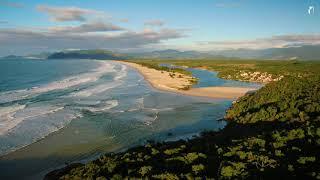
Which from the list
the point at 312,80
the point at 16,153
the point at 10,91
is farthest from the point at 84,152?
the point at 10,91

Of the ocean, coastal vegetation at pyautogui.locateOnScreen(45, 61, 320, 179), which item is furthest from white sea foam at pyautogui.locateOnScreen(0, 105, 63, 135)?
coastal vegetation at pyautogui.locateOnScreen(45, 61, 320, 179)

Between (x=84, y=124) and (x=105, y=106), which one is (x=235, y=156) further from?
(x=105, y=106)

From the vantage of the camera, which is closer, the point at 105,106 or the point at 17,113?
the point at 17,113

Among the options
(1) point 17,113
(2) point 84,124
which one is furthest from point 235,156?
(1) point 17,113

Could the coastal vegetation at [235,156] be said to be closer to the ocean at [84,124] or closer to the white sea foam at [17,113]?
the ocean at [84,124]

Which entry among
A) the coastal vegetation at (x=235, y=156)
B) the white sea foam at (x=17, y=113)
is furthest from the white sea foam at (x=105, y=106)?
the coastal vegetation at (x=235, y=156)

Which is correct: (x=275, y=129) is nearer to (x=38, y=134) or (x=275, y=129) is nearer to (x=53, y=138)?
(x=53, y=138)

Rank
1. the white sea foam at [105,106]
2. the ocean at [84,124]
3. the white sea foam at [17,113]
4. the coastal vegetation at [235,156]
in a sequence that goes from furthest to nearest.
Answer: the white sea foam at [105,106] → the white sea foam at [17,113] → the ocean at [84,124] → the coastal vegetation at [235,156]

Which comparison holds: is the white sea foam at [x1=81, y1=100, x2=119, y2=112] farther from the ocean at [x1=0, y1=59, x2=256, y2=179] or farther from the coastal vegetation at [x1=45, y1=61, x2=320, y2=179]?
the coastal vegetation at [x1=45, y1=61, x2=320, y2=179]
